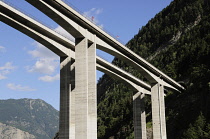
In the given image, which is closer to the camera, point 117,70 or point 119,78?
point 117,70

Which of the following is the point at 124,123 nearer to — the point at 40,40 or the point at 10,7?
the point at 40,40

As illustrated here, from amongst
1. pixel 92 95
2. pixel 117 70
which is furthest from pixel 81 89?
pixel 117 70

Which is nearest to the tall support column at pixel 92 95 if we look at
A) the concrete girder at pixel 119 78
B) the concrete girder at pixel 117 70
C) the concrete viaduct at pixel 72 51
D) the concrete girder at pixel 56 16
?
the concrete viaduct at pixel 72 51

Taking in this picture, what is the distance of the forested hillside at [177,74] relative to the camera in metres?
67.5

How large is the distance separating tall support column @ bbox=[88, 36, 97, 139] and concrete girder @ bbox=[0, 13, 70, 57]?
4496mm

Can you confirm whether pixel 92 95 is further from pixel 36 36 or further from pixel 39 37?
pixel 36 36

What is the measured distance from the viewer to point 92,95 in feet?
111

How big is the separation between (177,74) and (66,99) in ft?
211

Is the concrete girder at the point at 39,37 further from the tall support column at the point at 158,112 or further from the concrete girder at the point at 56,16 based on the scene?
the tall support column at the point at 158,112

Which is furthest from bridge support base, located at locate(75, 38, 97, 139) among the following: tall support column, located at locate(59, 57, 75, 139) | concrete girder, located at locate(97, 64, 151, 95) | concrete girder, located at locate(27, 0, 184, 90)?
concrete girder, located at locate(97, 64, 151, 95)

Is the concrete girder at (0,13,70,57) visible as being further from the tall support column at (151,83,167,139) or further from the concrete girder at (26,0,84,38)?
the tall support column at (151,83,167,139)

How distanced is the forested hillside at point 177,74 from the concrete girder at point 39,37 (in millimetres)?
31942

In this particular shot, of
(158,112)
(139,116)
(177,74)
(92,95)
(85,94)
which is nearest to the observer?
(85,94)

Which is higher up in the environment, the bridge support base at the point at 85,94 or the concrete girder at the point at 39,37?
the concrete girder at the point at 39,37
